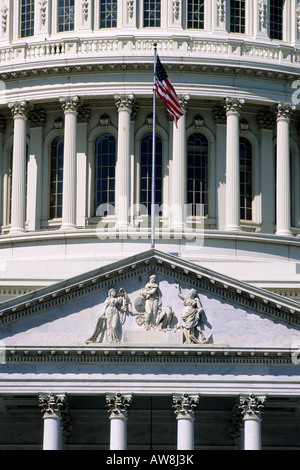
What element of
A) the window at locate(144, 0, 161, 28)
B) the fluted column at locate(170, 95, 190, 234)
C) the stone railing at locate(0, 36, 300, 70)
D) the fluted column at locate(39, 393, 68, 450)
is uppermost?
the window at locate(144, 0, 161, 28)

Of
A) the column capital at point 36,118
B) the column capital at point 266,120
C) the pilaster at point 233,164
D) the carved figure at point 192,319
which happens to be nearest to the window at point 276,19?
the column capital at point 266,120

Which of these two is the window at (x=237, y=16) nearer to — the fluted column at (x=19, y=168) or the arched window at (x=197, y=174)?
the arched window at (x=197, y=174)

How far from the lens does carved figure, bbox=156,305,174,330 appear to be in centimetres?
7075

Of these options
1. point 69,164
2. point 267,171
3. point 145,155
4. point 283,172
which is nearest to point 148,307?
point 69,164

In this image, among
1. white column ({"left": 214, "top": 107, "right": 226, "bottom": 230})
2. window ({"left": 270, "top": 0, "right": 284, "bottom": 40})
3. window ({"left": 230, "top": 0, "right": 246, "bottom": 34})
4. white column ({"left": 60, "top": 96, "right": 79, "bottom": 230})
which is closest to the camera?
white column ({"left": 60, "top": 96, "right": 79, "bottom": 230})

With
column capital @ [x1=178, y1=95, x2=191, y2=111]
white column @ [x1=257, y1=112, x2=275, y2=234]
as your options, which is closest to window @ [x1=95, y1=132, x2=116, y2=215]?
column capital @ [x1=178, y1=95, x2=191, y2=111]

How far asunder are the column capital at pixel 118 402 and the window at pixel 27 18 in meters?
25.7

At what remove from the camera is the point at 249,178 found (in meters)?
88.4

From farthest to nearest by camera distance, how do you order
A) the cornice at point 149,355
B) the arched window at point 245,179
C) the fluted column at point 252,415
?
the arched window at point 245,179
the fluted column at point 252,415
the cornice at point 149,355

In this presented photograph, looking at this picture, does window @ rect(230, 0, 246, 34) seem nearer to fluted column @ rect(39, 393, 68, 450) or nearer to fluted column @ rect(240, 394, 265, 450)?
fluted column @ rect(240, 394, 265, 450)

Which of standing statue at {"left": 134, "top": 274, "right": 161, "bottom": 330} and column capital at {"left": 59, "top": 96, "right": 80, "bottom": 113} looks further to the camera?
column capital at {"left": 59, "top": 96, "right": 80, "bottom": 113}

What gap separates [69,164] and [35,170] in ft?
7.99

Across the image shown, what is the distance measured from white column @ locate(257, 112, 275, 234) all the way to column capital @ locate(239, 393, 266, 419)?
17.7 metres

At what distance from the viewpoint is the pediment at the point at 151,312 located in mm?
70500
